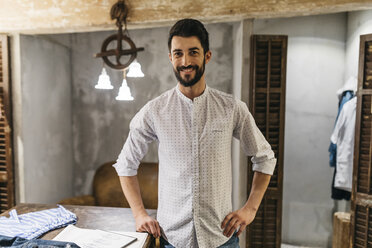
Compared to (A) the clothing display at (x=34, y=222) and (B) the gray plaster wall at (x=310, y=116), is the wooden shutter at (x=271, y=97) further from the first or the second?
(A) the clothing display at (x=34, y=222)

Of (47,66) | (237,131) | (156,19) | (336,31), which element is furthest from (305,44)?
(47,66)

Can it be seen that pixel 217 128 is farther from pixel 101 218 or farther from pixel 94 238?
pixel 101 218

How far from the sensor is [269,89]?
111 inches

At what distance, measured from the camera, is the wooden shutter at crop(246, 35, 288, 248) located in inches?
111

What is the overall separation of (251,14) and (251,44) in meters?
0.27

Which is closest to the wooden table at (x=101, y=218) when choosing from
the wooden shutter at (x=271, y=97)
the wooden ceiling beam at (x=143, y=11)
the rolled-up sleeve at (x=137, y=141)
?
the rolled-up sleeve at (x=137, y=141)

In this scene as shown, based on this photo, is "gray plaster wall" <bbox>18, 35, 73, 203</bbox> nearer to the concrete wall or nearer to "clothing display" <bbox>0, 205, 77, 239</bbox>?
"clothing display" <bbox>0, 205, 77, 239</bbox>

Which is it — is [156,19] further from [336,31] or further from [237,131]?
[336,31]

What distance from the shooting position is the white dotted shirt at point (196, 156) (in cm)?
166

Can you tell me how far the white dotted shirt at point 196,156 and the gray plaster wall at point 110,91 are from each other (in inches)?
97.5

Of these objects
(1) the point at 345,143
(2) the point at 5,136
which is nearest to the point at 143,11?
(2) the point at 5,136

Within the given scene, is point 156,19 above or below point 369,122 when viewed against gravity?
above

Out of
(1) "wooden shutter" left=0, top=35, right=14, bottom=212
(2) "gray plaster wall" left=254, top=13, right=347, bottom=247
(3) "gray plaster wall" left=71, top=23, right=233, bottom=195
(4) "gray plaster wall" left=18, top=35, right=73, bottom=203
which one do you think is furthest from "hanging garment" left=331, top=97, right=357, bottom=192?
(1) "wooden shutter" left=0, top=35, right=14, bottom=212

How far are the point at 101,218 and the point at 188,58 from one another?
1.28 meters
